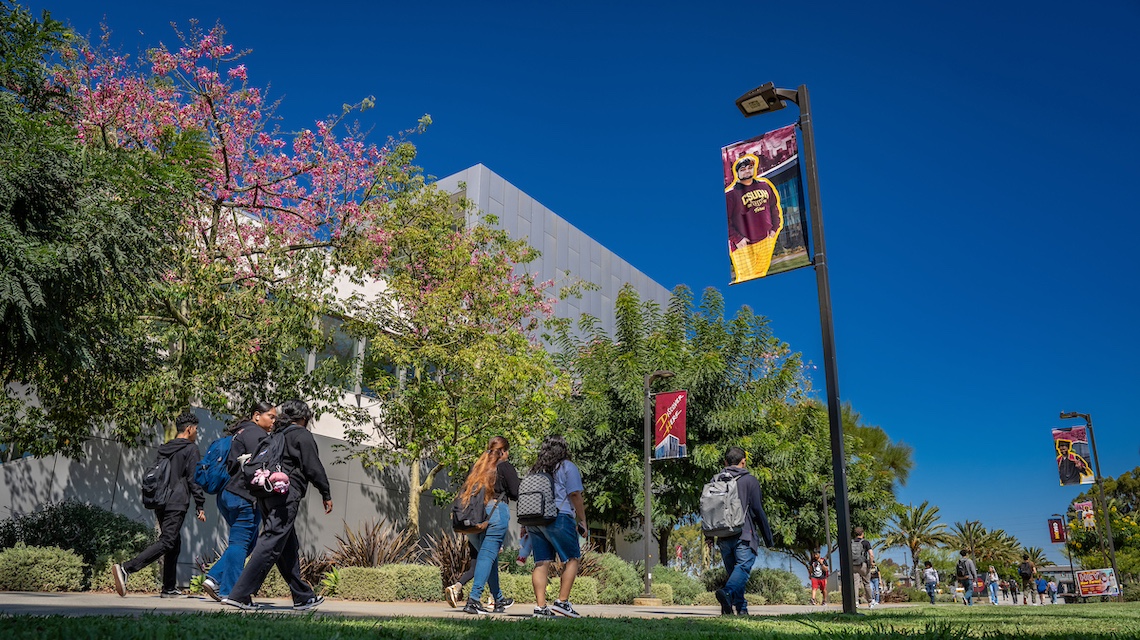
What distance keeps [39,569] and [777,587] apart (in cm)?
1822

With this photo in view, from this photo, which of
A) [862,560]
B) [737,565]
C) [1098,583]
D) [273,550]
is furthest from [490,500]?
[1098,583]

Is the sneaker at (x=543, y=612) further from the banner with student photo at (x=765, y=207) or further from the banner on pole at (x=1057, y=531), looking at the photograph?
the banner on pole at (x=1057, y=531)

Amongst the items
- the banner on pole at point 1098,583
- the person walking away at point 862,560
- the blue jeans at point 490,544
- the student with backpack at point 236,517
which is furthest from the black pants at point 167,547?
the banner on pole at point 1098,583

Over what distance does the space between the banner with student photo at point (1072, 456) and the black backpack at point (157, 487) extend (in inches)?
1161

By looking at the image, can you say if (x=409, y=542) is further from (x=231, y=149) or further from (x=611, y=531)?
(x=611, y=531)

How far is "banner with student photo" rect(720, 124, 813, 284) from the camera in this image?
28.8 feet

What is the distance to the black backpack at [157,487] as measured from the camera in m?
8.46

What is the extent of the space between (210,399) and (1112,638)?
11.6 meters

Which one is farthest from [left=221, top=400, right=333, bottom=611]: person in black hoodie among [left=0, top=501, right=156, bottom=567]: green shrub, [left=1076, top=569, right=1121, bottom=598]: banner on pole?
[left=1076, top=569, right=1121, bottom=598]: banner on pole

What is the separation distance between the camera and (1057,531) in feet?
137

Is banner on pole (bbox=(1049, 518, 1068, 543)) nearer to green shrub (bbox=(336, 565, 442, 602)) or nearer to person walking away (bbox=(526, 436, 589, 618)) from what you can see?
green shrub (bbox=(336, 565, 442, 602))

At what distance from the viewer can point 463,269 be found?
16594 millimetres

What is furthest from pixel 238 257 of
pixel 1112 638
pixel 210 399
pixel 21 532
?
pixel 1112 638

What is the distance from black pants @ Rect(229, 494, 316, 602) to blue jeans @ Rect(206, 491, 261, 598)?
314 mm
